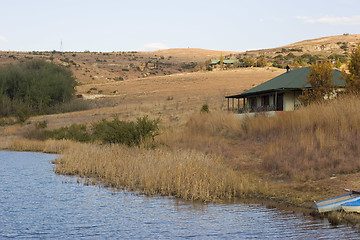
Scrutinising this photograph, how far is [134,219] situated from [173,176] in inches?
160

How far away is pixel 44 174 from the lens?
24.1 metres

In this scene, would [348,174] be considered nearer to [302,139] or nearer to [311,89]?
[302,139]

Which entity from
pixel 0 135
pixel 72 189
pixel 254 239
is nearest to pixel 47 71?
pixel 0 135

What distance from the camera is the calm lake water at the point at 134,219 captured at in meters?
12.5

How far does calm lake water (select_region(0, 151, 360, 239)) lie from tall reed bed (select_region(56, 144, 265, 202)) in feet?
2.29

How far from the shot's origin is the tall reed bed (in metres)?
17.0

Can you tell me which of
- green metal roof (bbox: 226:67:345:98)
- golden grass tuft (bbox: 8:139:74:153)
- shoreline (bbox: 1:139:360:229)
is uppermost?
green metal roof (bbox: 226:67:345:98)

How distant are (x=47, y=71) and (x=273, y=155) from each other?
2088 inches

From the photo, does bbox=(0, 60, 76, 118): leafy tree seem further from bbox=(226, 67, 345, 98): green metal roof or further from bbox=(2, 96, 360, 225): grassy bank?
bbox=(2, 96, 360, 225): grassy bank

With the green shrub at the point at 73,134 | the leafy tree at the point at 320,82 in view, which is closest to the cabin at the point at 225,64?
the green shrub at the point at 73,134

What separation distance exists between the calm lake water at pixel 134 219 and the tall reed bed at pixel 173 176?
70 centimetres

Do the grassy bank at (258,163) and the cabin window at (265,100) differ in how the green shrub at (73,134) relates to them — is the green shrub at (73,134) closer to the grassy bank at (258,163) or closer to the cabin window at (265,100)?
the grassy bank at (258,163)

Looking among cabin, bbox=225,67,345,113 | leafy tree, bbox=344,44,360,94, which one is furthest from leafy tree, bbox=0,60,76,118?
leafy tree, bbox=344,44,360,94

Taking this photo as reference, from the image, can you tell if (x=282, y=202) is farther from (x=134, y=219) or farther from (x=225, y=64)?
(x=225, y=64)
